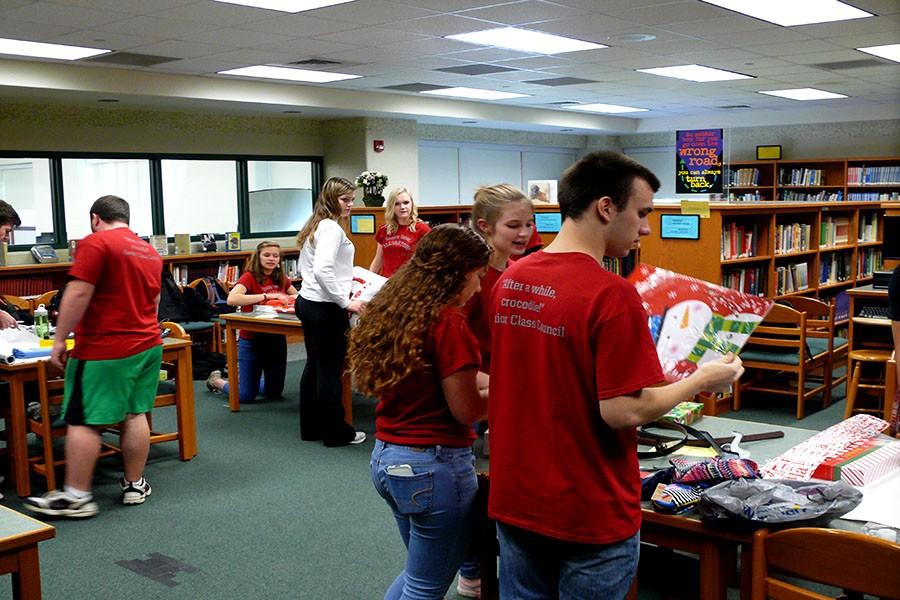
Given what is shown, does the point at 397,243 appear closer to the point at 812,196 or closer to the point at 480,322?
the point at 480,322

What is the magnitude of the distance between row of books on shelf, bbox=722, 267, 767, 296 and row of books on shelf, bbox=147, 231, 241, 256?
5.58 meters

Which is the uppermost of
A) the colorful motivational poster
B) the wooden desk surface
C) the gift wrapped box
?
the colorful motivational poster

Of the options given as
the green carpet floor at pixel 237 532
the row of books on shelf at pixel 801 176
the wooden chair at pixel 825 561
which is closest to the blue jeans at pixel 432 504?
the wooden chair at pixel 825 561

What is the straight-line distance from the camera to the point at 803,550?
182cm

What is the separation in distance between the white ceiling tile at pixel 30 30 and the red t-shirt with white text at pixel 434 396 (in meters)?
4.83

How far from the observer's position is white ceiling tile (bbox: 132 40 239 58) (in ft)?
22.1

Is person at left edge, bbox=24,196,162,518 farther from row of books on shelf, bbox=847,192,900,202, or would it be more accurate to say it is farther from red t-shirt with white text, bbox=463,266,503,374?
row of books on shelf, bbox=847,192,900,202

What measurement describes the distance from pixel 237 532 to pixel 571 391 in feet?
9.02

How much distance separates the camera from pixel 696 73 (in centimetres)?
918

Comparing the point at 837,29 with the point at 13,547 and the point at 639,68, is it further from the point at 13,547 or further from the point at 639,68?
the point at 13,547

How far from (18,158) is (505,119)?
6172mm

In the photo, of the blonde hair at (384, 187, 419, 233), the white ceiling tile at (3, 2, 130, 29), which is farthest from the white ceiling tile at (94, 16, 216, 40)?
the blonde hair at (384, 187, 419, 233)

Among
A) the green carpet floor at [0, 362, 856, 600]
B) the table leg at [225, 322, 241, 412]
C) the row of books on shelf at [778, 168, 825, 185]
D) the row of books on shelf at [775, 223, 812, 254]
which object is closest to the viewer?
the green carpet floor at [0, 362, 856, 600]

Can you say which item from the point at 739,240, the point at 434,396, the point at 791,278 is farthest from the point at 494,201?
the point at 791,278
